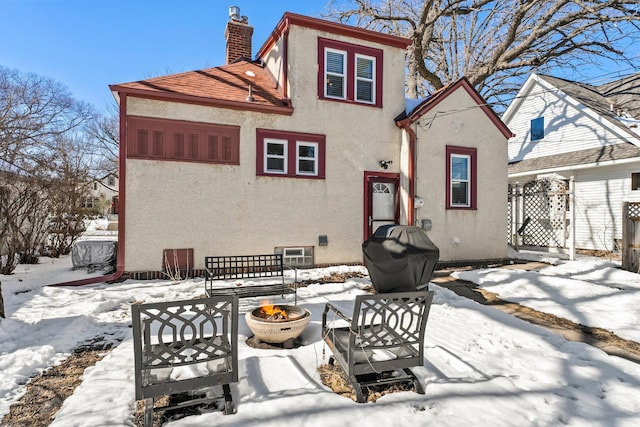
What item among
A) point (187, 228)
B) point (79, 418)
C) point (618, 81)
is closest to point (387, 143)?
point (187, 228)

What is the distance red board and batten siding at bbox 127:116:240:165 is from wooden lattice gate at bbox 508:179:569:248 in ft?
35.1

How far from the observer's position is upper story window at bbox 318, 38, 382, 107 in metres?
9.27

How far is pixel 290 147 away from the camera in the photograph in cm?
890

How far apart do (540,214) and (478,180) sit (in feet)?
12.8

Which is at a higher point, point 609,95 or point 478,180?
point 609,95

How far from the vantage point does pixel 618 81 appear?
16375mm

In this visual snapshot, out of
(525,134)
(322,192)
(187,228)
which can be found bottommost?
(187,228)

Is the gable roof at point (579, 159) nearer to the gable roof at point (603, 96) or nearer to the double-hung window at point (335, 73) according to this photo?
the gable roof at point (603, 96)

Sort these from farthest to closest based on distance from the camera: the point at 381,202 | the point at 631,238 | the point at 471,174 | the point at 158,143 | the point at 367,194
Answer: the point at 471,174 < the point at 381,202 < the point at 367,194 < the point at 631,238 < the point at 158,143

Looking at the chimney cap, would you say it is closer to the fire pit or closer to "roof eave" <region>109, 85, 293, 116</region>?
"roof eave" <region>109, 85, 293, 116</region>

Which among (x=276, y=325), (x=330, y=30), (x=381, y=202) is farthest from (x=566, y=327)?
(x=330, y=30)

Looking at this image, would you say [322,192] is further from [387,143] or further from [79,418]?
[79,418]

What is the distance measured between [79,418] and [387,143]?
9155 mm

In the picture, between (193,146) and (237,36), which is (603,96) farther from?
(193,146)
